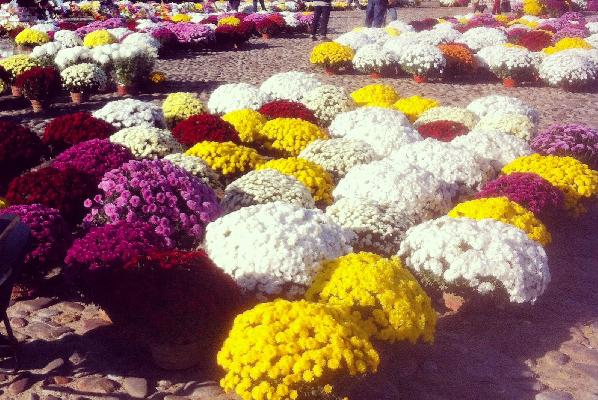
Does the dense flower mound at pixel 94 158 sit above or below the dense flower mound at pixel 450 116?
above

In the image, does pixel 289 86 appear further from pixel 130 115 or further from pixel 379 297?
pixel 379 297

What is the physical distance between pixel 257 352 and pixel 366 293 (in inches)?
46.1

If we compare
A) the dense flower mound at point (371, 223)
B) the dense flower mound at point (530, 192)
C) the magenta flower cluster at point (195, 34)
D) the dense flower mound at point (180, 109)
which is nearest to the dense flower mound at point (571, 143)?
the dense flower mound at point (530, 192)

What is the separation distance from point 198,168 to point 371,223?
7.94 ft

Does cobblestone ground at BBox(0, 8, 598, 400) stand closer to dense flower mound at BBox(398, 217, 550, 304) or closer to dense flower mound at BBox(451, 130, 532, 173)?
dense flower mound at BBox(398, 217, 550, 304)

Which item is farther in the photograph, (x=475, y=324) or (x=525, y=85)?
(x=525, y=85)

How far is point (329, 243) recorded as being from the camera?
19.3ft

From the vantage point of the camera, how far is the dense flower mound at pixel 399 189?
752 cm

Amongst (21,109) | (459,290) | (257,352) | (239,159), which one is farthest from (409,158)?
(21,109)

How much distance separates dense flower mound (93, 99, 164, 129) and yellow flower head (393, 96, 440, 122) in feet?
15.3

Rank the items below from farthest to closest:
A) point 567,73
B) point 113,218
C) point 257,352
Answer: point 567,73, point 113,218, point 257,352

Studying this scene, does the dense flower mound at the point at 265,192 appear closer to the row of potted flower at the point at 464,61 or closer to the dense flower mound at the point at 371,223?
the dense flower mound at the point at 371,223

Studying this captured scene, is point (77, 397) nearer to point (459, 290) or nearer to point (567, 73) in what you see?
point (459, 290)

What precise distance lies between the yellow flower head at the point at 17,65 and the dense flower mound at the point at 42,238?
10.2m
